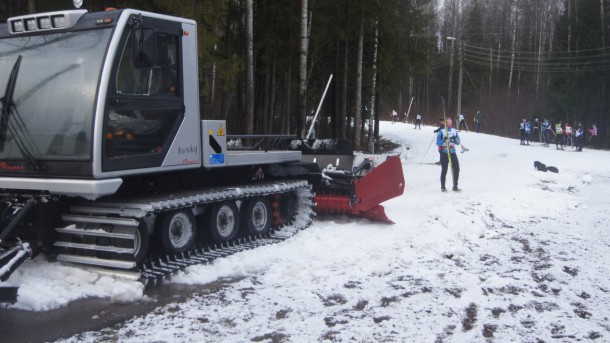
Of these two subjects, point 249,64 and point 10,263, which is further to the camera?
point 249,64

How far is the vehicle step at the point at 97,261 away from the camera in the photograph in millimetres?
6403

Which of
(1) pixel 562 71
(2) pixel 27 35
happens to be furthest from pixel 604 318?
(1) pixel 562 71

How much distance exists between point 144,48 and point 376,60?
2016cm

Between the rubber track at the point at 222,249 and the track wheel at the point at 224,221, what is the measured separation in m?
0.12

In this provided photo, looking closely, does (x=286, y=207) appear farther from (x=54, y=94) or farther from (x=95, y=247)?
(x=54, y=94)

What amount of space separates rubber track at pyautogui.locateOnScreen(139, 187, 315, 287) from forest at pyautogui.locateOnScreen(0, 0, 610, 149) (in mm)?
6222

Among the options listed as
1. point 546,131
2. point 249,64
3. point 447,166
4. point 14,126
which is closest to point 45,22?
point 14,126

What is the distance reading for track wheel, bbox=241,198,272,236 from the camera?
29.0ft

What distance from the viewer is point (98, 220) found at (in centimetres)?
658

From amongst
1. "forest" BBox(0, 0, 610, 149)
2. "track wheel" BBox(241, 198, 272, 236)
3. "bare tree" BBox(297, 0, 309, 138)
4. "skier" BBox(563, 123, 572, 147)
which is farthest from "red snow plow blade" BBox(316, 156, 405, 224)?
"skier" BBox(563, 123, 572, 147)

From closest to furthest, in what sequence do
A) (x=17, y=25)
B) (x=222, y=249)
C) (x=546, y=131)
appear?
(x=17, y=25) < (x=222, y=249) < (x=546, y=131)

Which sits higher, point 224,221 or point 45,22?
point 45,22

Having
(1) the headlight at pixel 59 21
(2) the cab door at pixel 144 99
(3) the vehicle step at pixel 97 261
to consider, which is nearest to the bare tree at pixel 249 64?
(2) the cab door at pixel 144 99

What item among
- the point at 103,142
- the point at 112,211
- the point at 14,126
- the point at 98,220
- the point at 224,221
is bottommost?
the point at 224,221
